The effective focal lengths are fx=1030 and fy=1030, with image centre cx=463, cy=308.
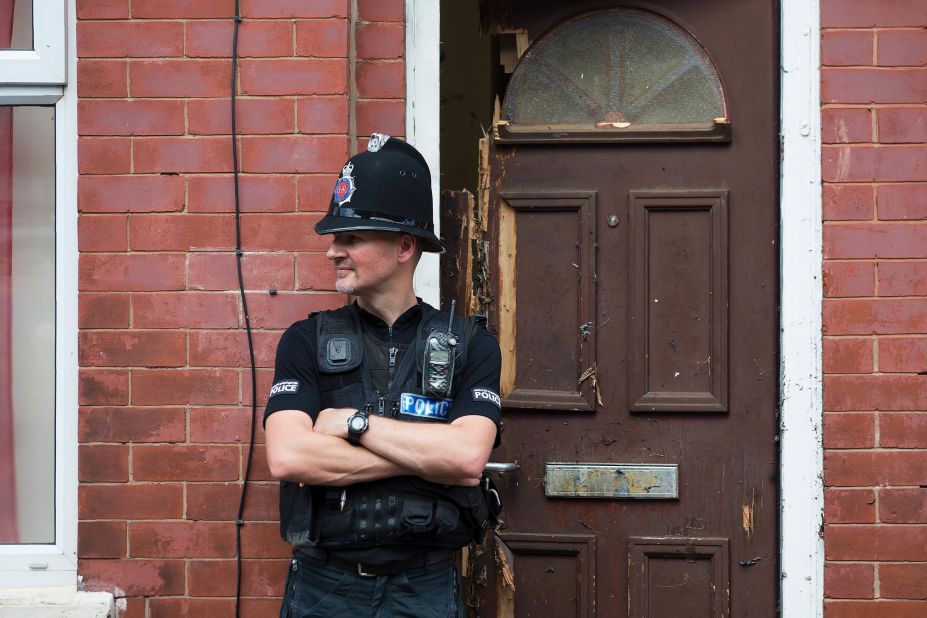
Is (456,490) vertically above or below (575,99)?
below

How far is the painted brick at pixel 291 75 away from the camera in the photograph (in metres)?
3.16

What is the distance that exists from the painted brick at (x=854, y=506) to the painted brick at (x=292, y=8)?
7.11 ft

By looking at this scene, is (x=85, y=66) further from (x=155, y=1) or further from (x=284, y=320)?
(x=284, y=320)

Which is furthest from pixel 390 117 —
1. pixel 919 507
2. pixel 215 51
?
pixel 919 507

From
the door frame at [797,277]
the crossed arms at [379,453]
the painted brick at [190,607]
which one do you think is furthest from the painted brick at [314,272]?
the painted brick at [190,607]

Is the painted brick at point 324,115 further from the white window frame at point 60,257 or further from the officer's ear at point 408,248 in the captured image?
the white window frame at point 60,257

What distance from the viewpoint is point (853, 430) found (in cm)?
326

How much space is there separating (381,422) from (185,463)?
0.90 m

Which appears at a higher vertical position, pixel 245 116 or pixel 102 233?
pixel 245 116

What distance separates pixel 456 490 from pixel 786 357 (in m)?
1.30

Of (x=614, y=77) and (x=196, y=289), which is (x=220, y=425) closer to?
(x=196, y=289)

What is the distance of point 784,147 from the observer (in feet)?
11.0

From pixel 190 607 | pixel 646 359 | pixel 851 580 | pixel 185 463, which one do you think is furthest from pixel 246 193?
pixel 851 580

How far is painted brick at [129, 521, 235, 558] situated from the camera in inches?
125
